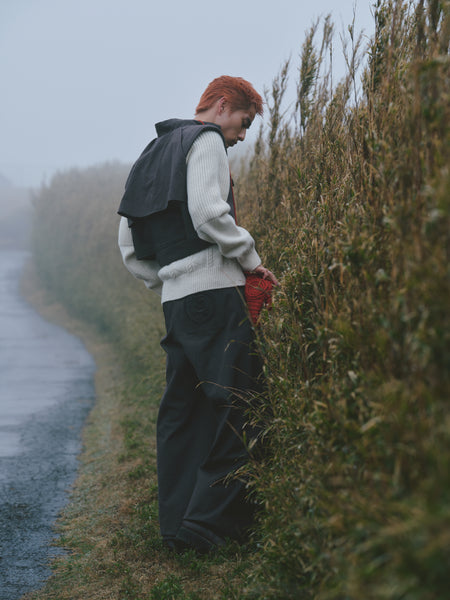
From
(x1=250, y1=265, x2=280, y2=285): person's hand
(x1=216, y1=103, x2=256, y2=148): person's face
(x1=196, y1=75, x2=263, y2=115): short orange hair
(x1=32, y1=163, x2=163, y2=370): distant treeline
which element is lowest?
(x1=32, y1=163, x2=163, y2=370): distant treeline

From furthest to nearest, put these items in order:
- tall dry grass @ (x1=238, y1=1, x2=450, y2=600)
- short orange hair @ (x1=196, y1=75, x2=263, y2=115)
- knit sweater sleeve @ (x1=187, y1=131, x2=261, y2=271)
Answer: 1. short orange hair @ (x1=196, y1=75, x2=263, y2=115)
2. knit sweater sleeve @ (x1=187, y1=131, x2=261, y2=271)
3. tall dry grass @ (x1=238, y1=1, x2=450, y2=600)

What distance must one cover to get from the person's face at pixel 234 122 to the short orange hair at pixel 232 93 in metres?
0.03

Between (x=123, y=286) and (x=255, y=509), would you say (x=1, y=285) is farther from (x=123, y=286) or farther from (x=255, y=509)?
(x=255, y=509)

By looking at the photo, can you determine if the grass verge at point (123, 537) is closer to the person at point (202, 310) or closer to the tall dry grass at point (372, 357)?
the person at point (202, 310)

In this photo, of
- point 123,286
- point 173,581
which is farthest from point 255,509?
point 123,286

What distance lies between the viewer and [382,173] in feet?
6.73

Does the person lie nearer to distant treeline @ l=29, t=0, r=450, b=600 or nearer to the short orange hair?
the short orange hair

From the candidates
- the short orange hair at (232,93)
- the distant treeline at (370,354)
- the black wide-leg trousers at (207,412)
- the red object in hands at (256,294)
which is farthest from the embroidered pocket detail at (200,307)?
the short orange hair at (232,93)

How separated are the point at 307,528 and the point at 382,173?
1.21 m

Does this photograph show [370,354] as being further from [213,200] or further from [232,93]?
[232,93]

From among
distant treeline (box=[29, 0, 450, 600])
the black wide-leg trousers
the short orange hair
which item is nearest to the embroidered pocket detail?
the black wide-leg trousers

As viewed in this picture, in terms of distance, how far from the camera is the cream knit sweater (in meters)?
2.84

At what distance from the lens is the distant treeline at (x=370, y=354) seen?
137 centimetres

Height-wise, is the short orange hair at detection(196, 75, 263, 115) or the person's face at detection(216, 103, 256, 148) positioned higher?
the short orange hair at detection(196, 75, 263, 115)
